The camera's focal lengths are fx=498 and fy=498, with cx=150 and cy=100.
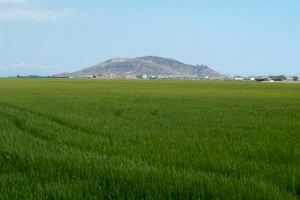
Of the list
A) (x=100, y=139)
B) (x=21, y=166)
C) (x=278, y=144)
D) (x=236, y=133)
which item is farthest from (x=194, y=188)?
(x=236, y=133)

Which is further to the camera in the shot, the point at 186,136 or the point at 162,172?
the point at 186,136

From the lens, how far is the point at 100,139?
28.2 feet

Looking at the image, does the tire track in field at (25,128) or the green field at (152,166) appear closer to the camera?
the green field at (152,166)

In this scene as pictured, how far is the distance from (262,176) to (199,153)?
156cm

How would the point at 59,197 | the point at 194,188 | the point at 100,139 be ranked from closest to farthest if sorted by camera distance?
the point at 59,197
the point at 194,188
the point at 100,139

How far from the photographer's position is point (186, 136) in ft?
30.7

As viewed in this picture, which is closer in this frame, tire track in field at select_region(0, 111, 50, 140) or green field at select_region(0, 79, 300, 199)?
green field at select_region(0, 79, 300, 199)

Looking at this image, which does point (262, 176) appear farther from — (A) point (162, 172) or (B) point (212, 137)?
(B) point (212, 137)

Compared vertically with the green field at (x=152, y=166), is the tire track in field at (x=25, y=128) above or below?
below

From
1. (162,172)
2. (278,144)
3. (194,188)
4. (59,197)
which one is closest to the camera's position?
(59,197)

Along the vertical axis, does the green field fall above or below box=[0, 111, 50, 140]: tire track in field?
above

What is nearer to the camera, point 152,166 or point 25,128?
point 152,166

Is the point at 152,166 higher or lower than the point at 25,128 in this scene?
higher

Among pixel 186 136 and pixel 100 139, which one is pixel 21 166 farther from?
pixel 186 136
